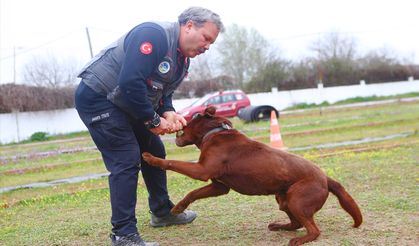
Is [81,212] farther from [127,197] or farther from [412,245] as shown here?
[412,245]

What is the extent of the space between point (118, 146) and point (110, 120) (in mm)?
232

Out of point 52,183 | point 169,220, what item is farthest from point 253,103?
point 169,220

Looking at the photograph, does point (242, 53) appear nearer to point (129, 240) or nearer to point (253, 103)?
point (253, 103)

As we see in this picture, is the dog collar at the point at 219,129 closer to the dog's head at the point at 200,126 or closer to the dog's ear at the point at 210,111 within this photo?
the dog's head at the point at 200,126

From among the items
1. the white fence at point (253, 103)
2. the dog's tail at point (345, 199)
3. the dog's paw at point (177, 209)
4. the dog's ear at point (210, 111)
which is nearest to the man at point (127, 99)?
the dog's ear at point (210, 111)

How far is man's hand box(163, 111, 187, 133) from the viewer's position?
179 inches

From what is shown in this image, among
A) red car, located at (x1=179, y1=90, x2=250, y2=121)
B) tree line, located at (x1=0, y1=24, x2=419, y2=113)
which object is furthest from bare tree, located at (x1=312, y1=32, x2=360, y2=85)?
red car, located at (x1=179, y1=90, x2=250, y2=121)

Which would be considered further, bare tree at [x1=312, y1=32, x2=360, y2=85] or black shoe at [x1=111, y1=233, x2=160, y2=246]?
bare tree at [x1=312, y1=32, x2=360, y2=85]

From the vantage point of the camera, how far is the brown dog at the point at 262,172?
14.1 ft

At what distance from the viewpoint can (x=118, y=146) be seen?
4301 mm

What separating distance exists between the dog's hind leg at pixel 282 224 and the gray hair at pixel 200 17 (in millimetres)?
1616

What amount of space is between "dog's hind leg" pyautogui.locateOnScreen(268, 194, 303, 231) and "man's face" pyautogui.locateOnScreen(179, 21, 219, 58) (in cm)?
153

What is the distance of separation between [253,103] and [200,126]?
38857 mm

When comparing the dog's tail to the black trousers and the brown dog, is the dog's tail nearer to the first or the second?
the brown dog
